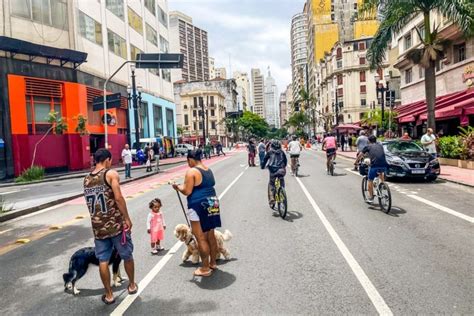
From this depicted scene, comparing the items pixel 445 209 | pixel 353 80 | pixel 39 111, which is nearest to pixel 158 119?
pixel 39 111

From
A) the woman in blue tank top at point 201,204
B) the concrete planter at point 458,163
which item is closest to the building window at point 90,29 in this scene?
the concrete planter at point 458,163

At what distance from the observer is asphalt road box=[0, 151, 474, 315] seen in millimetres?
4453

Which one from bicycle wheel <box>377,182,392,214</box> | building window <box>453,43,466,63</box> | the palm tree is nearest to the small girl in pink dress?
bicycle wheel <box>377,182,392,214</box>

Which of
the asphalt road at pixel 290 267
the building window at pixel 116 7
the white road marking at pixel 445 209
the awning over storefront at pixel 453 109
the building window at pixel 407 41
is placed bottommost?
the white road marking at pixel 445 209

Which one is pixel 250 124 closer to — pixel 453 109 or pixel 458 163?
pixel 453 109

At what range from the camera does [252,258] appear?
6.14 metres

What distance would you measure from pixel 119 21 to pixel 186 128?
64.6m

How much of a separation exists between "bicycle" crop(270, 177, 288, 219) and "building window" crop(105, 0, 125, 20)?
34.0m

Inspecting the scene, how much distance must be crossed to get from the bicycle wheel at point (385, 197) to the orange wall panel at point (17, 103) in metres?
23.1

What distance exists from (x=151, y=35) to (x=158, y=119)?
10.7 m

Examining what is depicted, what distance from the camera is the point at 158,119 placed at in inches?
2018

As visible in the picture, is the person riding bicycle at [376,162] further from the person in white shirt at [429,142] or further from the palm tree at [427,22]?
the palm tree at [427,22]

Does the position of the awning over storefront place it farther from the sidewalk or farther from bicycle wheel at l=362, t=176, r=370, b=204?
bicycle wheel at l=362, t=176, r=370, b=204

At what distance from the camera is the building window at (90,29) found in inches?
1248
